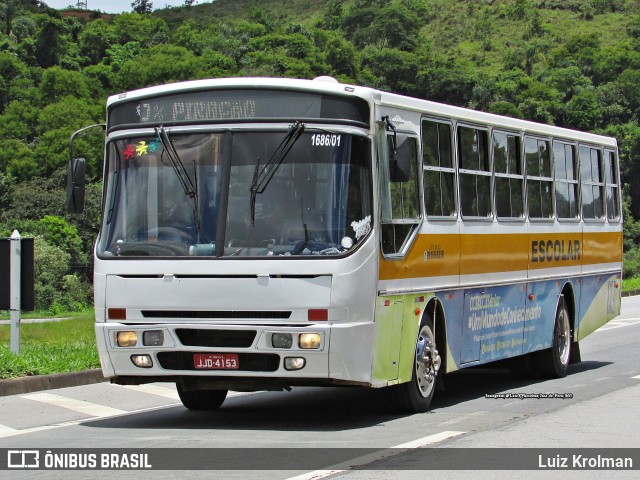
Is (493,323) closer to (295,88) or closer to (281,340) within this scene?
(281,340)

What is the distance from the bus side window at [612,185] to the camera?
59.6 feet

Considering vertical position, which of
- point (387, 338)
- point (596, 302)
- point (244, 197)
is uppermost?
point (244, 197)

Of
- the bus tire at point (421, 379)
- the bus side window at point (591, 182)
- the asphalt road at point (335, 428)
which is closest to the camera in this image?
the asphalt road at point (335, 428)

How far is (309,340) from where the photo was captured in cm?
1008

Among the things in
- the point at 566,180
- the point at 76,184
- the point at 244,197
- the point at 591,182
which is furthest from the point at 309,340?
the point at 591,182

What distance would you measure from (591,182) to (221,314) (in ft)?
28.6

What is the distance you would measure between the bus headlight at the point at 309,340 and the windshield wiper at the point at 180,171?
1.30m

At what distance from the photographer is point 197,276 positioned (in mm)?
10266

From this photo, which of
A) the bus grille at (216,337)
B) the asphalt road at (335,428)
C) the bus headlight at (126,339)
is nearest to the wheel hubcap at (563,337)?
the asphalt road at (335,428)

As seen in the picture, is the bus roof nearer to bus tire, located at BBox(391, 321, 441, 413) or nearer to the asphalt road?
bus tire, located at BBox(391, 321, 441, 413)

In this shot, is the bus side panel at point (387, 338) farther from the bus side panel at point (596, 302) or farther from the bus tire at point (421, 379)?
the bus side panel at point (596, 302)

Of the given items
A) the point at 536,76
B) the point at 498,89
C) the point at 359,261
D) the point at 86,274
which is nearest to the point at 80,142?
Result: the point at 86,274

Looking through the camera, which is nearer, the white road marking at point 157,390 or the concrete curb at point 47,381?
the concrete curb at point 47,381

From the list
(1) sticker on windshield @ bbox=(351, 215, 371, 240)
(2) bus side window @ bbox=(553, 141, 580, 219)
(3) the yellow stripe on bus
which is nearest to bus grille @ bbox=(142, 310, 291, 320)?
(1) sticker on windshield @ bbox=(351, 215, 371, 240)
